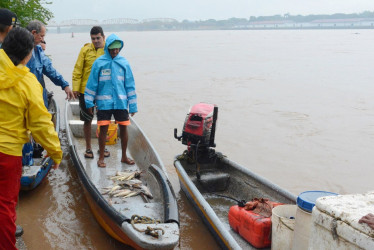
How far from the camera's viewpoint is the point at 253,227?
4.20 m

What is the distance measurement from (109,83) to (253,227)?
259 centimetres

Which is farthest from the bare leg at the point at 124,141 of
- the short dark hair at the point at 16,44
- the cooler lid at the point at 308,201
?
the cooler lid at the point at 308,201

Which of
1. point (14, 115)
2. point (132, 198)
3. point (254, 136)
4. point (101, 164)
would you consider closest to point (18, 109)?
point (14, 115)

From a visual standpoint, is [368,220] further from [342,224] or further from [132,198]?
[132,198]

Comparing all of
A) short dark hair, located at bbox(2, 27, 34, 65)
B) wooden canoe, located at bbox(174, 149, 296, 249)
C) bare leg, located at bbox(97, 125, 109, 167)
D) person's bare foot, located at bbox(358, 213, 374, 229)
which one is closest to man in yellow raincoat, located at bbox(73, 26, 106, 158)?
bare leg, located at bbox(97, 125, 109, 167)

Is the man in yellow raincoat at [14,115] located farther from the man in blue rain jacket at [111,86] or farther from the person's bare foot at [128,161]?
the person's bare foot at [128,161]

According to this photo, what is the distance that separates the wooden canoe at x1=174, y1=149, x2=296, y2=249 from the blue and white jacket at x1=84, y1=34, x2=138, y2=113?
1263mm

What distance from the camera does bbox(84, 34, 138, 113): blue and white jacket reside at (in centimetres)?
521

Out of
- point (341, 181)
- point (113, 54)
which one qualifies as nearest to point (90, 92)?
point (113, 54)

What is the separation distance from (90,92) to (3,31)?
1.27m

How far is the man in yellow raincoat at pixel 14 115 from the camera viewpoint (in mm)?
2939

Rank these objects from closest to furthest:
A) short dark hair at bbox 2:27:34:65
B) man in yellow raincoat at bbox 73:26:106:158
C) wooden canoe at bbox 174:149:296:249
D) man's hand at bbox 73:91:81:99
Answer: short dark hair at bbox 2:27:34:65 < wooden canoe at bbox 174:149:296:249 < man in yellow raincoat at bbox 73:26:106:158 < man's hand at bbox 73:91:81:99

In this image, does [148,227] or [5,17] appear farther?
[5,17]

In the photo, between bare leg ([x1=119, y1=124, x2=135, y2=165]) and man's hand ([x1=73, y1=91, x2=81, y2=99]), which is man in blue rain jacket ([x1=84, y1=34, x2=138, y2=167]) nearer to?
bare leg ([x1=119, y1=124, x2=135, y2=165])
